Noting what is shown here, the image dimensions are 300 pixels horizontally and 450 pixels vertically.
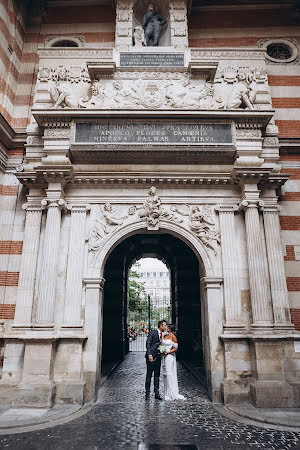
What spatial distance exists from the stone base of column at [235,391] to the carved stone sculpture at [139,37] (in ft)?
37.0

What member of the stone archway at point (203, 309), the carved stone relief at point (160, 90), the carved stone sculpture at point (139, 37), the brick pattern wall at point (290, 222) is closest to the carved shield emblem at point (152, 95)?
the carved stone relief at point (160, 90)

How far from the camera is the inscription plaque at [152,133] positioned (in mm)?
9789

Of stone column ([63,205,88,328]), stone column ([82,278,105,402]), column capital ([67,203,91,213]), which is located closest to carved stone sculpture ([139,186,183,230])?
column capital ([67,203,91,213])

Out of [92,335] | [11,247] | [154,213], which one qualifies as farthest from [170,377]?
[11,247]

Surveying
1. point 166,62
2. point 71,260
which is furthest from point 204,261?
point 166,62

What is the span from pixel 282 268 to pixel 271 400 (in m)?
3.26

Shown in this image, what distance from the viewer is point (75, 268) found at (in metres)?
9.09

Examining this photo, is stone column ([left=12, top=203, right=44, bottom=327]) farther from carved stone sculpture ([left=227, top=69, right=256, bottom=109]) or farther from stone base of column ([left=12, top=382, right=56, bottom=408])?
carved stone sculpture ([left=227, top=69, right=256, bottom=109])

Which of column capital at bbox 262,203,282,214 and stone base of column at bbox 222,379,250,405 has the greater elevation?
column capital at bbox 262,203,282,214

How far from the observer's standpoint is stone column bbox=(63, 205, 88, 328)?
28.7 ft

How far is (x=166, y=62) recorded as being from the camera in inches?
443

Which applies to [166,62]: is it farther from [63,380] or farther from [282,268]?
[63,380]

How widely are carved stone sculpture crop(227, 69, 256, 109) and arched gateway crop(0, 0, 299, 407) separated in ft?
0.13

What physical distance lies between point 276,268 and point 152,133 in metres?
5.20
